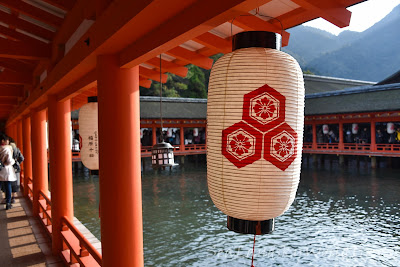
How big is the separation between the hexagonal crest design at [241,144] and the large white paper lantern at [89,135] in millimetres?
2912

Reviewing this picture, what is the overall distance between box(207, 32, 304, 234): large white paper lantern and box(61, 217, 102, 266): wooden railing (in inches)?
74.7

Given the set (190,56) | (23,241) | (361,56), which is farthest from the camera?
(361,56)

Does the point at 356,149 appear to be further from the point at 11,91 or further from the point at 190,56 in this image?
the point at 190,56

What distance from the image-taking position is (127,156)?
7.94ft

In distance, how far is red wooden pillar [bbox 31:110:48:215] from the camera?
633cm

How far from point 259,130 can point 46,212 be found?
5.26 metres

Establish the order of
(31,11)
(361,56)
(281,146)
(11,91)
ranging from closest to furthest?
(281,146) → (31,11) → (11,91) → (361,56)

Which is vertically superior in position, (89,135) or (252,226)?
(89,135)

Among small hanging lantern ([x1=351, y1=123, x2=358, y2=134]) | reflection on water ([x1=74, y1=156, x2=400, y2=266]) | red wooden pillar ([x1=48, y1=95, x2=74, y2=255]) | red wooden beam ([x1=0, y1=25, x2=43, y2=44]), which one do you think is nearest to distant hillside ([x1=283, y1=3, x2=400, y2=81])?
small hanging lantern ([x1=351, y1=123, x2=358, y2=134])

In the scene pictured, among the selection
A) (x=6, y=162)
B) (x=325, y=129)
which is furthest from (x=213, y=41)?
(x=325, y=129)

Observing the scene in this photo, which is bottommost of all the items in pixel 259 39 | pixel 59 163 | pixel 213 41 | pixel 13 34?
pixel 59 163

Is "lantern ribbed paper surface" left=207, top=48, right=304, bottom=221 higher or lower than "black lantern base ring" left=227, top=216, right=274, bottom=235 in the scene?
higher

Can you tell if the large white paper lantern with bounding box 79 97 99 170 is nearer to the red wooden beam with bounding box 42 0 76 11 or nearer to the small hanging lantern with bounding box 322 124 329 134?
the red wooden beam with bounding box 42 0 76 11

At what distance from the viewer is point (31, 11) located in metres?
3.14
